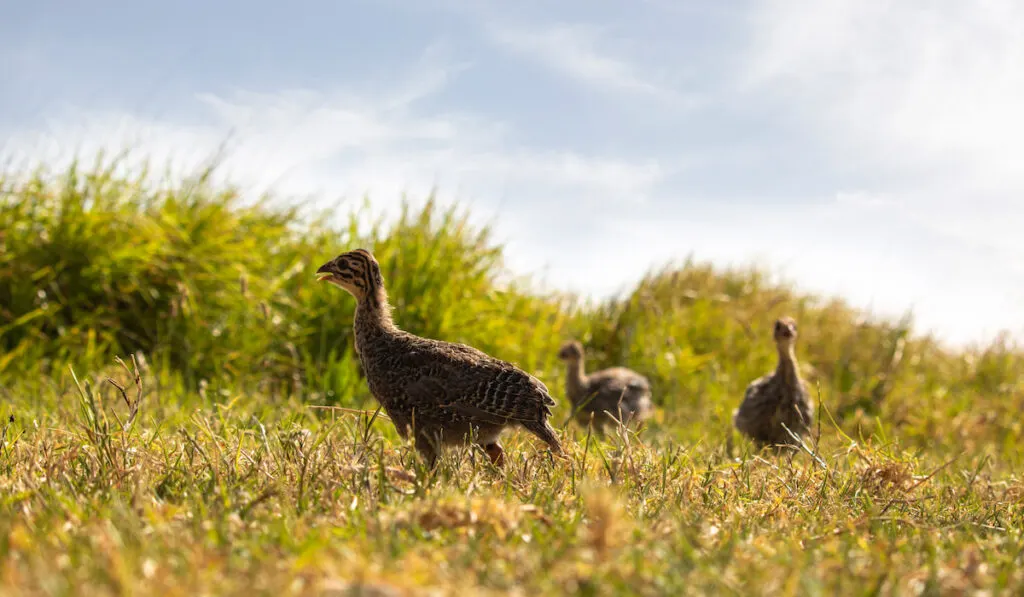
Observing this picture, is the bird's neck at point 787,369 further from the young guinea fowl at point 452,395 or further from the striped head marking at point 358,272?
the striped head marking at point 358,272

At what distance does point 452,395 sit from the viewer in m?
4.82

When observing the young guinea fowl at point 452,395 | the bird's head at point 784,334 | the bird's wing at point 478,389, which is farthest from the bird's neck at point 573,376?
the bird's wing at point 478,389

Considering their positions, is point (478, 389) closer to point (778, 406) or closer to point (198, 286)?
point (778, 406)

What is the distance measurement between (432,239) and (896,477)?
21.6 feet

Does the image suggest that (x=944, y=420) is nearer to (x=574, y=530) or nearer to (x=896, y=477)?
(x=896, y=477)

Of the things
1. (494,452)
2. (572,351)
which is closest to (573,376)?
(572,351)

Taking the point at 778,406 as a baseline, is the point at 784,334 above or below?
above

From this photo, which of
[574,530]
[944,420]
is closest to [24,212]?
Answer: [574,530]

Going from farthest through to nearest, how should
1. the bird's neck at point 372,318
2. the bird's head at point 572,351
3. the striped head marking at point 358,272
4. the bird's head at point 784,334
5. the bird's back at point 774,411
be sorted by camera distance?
the bird's head at point 572,351 → the bird's head at point 784,334 → the bird's back at point 774,411 → the striped head marking at point 358,272 → the bird's neck at point 372,318

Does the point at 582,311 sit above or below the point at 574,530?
above

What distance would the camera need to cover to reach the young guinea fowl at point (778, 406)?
25.1 ft

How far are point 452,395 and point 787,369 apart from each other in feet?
13.8

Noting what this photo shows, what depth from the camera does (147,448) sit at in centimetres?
446

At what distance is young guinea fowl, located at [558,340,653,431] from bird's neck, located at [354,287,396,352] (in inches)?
132
